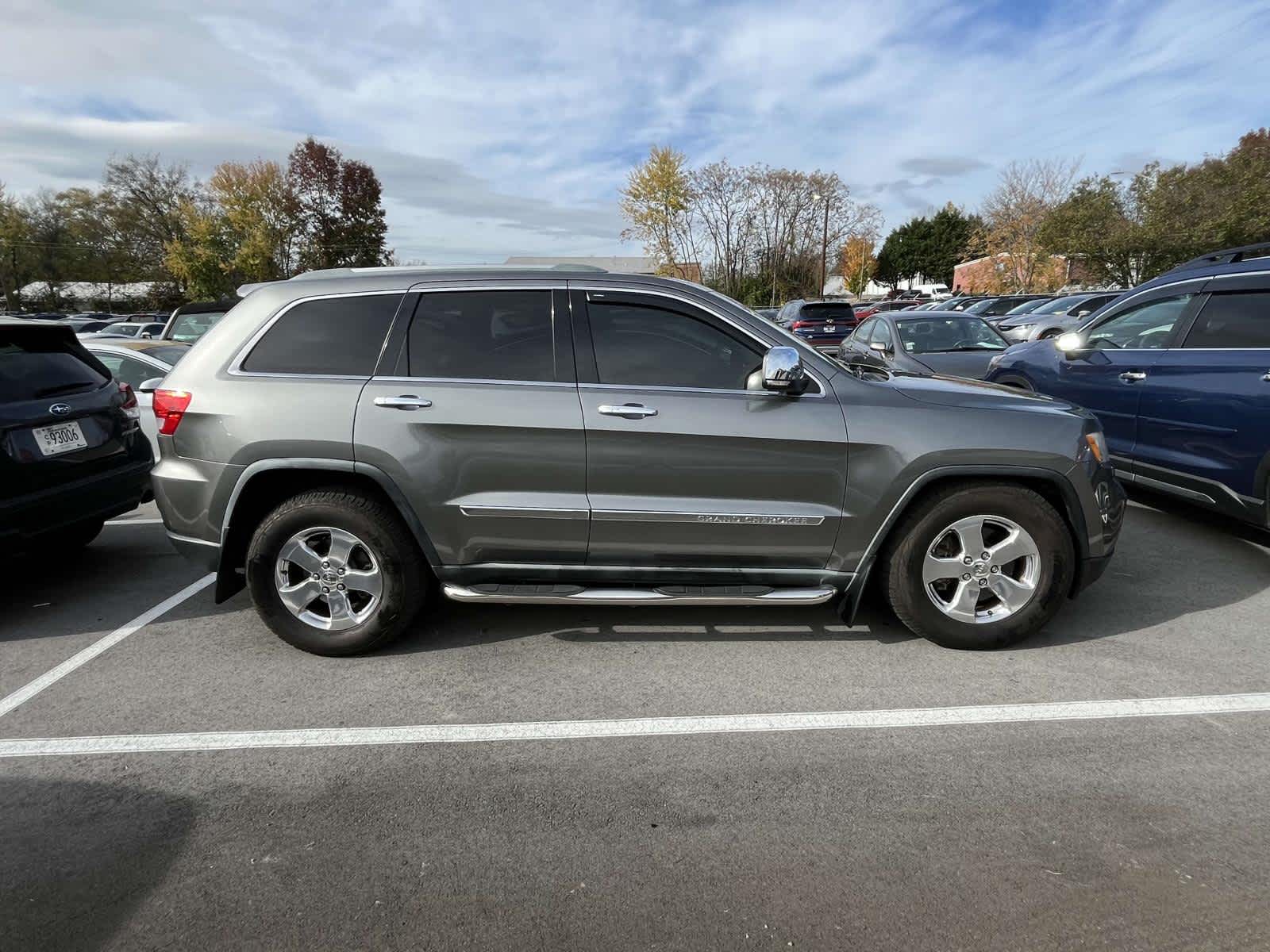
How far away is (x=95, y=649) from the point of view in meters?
4.03

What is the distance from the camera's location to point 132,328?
22984mm

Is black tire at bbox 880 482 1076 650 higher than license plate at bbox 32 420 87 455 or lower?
lower

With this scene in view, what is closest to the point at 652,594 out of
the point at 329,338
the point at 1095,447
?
the point at 329,338

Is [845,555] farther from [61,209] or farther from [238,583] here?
Answer: [61,209]

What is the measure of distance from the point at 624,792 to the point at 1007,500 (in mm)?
2302

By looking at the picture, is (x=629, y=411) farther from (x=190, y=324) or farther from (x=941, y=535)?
(x=190, y=324)

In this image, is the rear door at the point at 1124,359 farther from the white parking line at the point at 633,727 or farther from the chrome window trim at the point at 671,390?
the chrome window trim at the point at 671,390

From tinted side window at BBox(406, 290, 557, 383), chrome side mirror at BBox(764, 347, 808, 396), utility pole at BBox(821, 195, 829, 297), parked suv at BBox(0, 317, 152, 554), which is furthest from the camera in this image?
utility pole at BBox(821, 195, 829, 297)

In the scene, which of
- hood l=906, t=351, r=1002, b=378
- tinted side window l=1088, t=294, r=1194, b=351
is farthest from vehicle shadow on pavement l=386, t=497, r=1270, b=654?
hood l=906, t=351, r=1002, b=378

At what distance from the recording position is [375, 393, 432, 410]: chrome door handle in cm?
362

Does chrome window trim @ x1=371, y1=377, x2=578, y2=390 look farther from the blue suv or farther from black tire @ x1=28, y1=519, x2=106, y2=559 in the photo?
the blue suv

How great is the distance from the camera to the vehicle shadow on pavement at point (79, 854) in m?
2.17

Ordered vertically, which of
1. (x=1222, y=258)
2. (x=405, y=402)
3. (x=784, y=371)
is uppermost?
(x=1222, y=258)

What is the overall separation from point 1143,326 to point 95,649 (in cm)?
752
